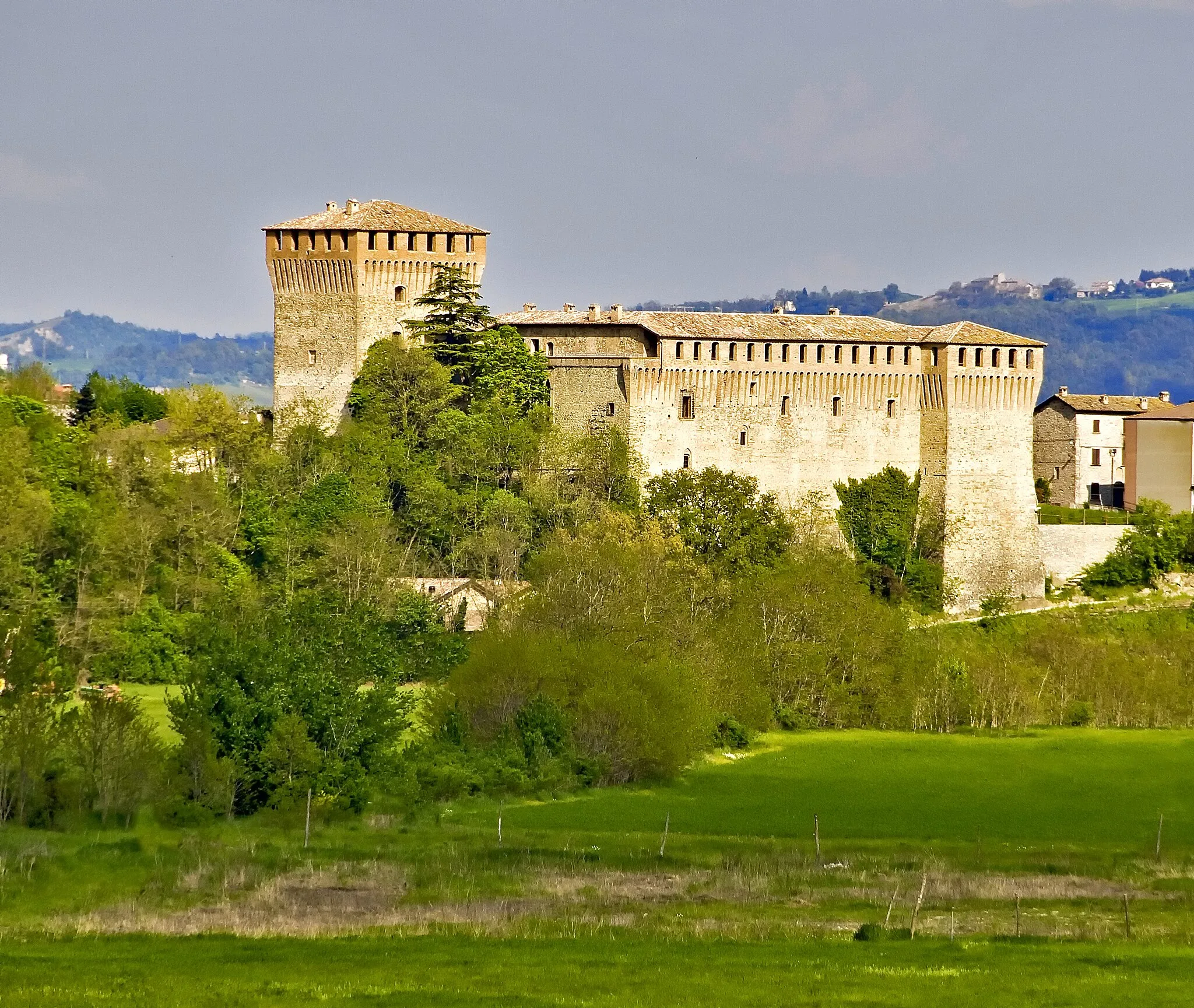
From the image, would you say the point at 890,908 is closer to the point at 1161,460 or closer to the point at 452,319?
the point at 452,319

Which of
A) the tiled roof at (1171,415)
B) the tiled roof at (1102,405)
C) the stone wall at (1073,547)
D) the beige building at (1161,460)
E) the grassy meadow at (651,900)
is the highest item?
the tiled roof at (1102,405)

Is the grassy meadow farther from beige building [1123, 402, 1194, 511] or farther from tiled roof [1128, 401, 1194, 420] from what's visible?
tiled roof [1128, 401, 1194, 420]

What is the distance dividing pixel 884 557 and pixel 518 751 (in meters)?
20.1

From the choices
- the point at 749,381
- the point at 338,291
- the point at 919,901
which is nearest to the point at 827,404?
the point at 749,381

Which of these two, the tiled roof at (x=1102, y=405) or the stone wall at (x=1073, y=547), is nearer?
the stone wall at (x=1073, y=547)

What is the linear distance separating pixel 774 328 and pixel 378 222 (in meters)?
10.7

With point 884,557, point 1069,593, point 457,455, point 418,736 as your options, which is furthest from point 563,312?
point 418,736

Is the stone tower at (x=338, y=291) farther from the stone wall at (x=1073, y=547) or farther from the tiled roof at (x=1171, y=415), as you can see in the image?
the tiled roof at (x=1171, y=415)

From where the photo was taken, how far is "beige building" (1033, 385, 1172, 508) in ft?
217

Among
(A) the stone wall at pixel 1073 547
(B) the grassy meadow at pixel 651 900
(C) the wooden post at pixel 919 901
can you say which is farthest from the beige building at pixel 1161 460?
(C) the wooden post at pixel 919 901

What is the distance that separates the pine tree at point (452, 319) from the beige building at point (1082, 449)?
20.5 metres

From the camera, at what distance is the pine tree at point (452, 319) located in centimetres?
5512

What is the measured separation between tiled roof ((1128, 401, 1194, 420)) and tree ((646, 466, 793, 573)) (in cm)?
1723

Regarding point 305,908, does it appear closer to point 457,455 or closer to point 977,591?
point 457,455
